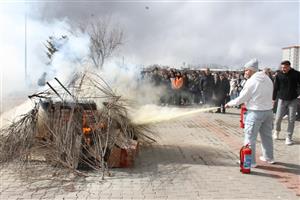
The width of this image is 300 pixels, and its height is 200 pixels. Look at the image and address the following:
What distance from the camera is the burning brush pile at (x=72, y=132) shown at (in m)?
6.69

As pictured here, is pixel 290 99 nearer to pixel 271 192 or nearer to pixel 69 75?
pixel 271 192

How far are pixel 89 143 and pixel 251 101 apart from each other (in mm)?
2756

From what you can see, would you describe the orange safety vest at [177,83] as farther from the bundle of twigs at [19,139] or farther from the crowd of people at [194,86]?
the bundle of twigs at [19,139]

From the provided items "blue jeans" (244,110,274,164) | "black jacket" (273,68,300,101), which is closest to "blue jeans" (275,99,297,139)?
"black jacket" (273,68,300,101)

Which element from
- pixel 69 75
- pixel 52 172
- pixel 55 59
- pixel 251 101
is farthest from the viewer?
pixel 55 59

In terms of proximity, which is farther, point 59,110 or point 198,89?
point 198,89

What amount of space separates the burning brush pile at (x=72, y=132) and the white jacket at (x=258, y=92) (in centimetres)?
207

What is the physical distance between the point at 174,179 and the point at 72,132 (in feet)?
5.81

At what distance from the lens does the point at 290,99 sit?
9.41 meters

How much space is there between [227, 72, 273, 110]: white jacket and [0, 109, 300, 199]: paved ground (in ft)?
3.44

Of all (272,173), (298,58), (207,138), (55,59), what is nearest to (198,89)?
(298,58)

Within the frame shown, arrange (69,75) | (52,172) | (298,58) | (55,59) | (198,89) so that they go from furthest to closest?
(198,89)
(298,58)
(55,59)
(69,75)
(52,172)

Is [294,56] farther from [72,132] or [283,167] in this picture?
[72,132]

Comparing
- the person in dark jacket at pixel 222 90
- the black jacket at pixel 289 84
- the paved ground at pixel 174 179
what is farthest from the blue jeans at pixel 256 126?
the person in dark jacket at pixel 222 90
